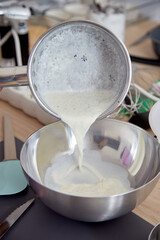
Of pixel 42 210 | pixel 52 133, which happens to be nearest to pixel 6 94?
pixel 52 133

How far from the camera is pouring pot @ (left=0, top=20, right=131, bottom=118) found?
47cm

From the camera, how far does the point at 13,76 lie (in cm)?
45

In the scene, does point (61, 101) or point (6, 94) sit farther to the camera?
point (6, 94)

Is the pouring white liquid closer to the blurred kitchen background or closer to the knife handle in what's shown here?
the knife handle

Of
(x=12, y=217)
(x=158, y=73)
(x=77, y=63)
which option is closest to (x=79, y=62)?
(x=77, y=63)

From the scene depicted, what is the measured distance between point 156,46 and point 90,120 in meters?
0.48

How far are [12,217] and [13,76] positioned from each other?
0.61 ft

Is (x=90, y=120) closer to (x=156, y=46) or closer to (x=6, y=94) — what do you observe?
(x=6, y=94)

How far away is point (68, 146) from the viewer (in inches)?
21.4

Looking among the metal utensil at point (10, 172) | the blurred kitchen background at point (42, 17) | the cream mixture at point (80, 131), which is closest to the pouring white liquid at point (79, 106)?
the cream mixture at point (80, 131)

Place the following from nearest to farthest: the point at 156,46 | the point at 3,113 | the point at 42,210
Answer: the point at 42,210 < the point at 3,113 < the point at 156,46

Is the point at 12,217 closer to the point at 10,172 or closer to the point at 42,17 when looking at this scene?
the point at 10,172

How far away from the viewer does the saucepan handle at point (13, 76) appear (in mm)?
445

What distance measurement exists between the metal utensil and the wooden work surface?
41 millimetres
